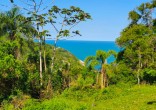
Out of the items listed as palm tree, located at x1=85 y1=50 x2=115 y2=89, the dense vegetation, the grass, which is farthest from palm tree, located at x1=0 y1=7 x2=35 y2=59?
the grass

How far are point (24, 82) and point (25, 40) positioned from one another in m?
7.89

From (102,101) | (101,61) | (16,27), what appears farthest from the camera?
(16,27)

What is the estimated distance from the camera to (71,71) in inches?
1486

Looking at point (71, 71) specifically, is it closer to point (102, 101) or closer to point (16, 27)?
point (16, 27)

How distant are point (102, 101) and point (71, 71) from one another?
13193 millimetres

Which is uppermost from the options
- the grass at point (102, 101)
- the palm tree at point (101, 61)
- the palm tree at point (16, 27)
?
the palm tree at point (16, 27)

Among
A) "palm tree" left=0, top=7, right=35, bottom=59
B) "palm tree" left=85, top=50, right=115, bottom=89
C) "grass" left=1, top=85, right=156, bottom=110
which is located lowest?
"grass" left=1, top=85, right=156, bottom=110

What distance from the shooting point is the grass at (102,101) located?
1653cm

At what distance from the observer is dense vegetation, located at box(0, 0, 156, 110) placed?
24.2 metres

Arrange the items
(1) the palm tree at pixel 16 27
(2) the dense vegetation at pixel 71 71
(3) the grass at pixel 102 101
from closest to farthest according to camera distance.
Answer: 1. (3) the grass at pixel 102 101
2. (2) the dense vegetation at pixel 71 71
3. (1) the palm tree at pixel 16 27

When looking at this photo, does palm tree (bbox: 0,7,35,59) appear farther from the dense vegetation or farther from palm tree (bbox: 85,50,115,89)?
palm tree (bbox: 85,50,115,89)

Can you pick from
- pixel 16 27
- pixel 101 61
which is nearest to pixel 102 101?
pixel 101 61

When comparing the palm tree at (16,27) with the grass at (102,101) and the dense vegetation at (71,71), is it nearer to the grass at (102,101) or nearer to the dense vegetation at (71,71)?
the dense vegetation at (71,71)

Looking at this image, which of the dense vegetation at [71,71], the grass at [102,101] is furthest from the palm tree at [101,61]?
the grass at [102,101]
